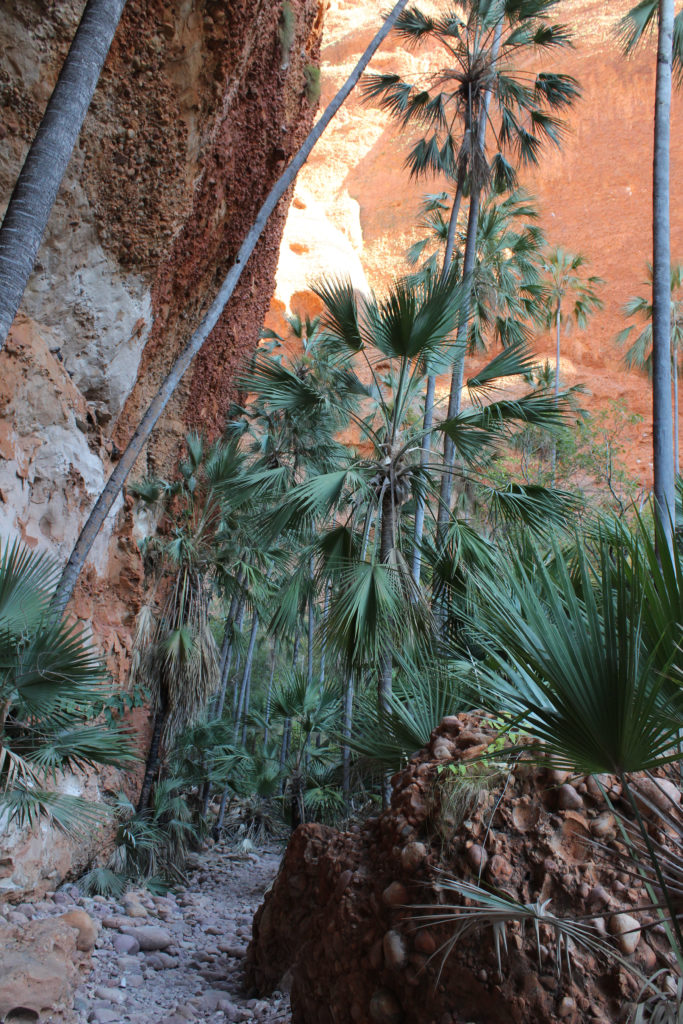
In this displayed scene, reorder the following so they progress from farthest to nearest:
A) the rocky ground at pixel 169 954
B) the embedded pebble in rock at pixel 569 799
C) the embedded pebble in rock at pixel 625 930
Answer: the rocky ground at pixel 169 954 → the embedded pebble in rock at pixel 569 799 → the embedded pebble in rock at pixel 625 930

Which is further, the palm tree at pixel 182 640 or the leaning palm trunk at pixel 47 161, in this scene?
the palm tree at pixel 182 640

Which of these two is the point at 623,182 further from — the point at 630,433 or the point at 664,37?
the point at 664,37

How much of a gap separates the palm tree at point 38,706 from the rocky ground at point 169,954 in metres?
1.83

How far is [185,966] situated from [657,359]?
25.1ft

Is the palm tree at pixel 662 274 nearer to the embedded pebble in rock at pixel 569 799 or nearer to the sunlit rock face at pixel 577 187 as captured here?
the embedded pebble in rock at pixel 569 799

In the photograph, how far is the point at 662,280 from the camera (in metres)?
7.39

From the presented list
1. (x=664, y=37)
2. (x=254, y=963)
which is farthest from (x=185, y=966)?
(x=664, y=37)

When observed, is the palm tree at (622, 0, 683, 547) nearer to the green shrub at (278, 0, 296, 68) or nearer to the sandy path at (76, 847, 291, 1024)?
the green shrub at (278, 0, 296, 68)

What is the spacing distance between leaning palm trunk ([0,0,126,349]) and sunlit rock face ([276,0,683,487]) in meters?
26.3

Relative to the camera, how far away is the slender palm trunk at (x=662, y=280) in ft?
22.6

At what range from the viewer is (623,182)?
34625mm

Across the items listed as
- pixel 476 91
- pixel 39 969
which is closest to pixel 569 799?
pixel 39 969

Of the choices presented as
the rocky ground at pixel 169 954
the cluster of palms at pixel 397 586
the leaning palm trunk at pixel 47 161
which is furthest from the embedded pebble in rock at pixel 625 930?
the leaning palm trunk at pixel 47 161

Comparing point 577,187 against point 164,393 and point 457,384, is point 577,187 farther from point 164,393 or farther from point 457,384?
point 164,393
